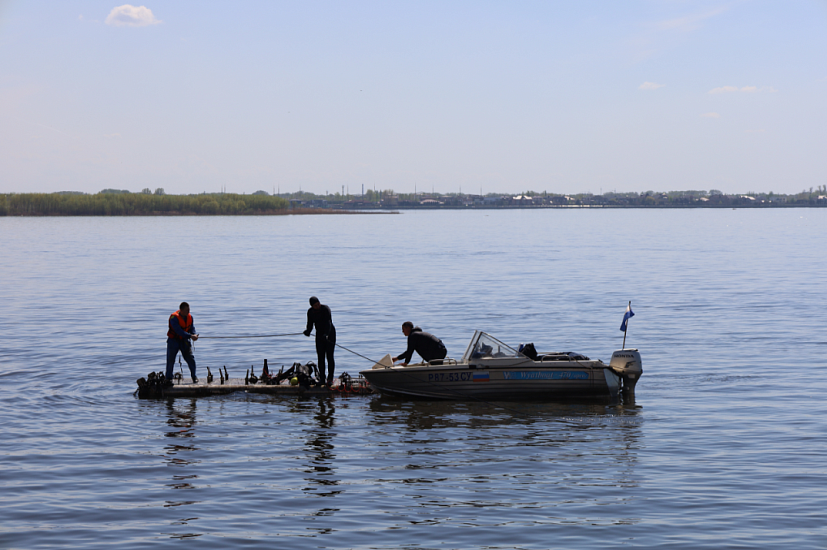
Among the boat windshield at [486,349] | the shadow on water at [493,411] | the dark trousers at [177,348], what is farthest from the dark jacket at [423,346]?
the dark trousers at [177,348]

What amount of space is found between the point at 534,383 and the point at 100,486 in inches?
397

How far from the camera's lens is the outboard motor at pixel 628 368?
19.6 meters

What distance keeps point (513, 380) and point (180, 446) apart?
780 cm

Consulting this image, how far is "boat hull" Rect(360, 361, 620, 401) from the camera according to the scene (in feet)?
63.4

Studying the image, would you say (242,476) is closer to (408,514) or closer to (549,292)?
(408,514)

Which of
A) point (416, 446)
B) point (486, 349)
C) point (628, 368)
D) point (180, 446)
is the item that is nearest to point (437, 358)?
point (486, 349)

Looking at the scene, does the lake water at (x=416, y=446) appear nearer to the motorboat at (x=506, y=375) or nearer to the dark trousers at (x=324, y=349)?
the motorboat at (x=506, y=375)

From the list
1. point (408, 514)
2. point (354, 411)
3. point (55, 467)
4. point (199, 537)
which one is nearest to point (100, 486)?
point (55, 467)

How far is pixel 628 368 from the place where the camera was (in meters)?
19.6

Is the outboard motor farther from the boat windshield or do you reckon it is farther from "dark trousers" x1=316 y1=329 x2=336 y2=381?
"dark trousers" x1=316 y1=329 x2=336 y2=381

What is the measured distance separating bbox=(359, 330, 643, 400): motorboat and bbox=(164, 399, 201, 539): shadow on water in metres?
4.47

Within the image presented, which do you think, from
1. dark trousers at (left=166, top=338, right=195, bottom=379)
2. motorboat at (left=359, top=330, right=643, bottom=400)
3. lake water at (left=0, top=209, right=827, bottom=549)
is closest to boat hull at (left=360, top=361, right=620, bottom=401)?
motorboat at (left=359, top=330, right=643, bottom=400)

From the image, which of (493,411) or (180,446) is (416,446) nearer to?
(493,411)

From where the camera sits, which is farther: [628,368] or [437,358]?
[437,358]
